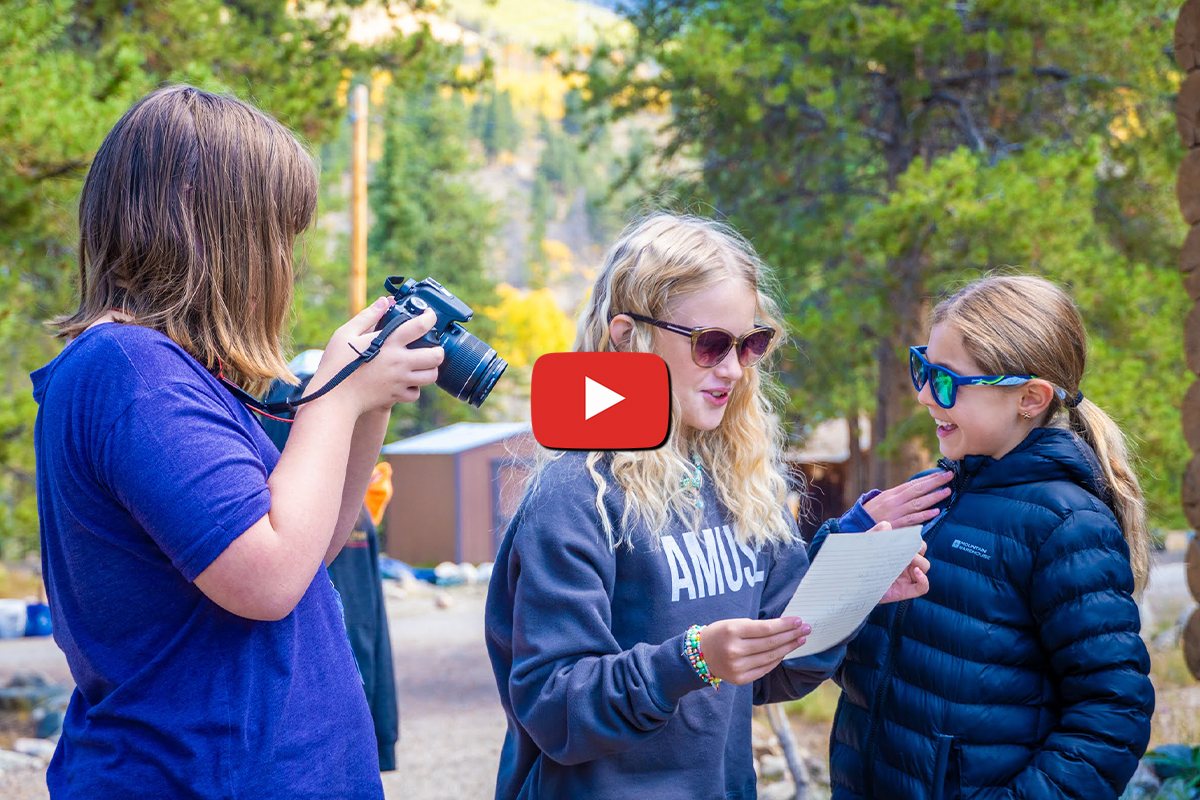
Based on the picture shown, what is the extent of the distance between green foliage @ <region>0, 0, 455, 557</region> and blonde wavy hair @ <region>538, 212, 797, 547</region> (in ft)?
8.90

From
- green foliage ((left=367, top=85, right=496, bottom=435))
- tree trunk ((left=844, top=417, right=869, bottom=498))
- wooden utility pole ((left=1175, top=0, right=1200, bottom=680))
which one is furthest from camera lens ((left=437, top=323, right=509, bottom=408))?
green foliage ((left=367, top=85, right=496, bottom=435))

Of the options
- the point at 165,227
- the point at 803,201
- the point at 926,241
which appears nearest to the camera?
the point at 165,227

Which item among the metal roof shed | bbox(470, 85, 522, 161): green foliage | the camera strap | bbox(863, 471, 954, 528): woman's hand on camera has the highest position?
bbox(470, 85, 522, 161): green foliage

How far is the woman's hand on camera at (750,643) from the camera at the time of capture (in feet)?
4.52

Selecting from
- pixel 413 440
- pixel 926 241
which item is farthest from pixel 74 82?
pixel 413 440

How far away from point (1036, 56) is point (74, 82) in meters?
8.66

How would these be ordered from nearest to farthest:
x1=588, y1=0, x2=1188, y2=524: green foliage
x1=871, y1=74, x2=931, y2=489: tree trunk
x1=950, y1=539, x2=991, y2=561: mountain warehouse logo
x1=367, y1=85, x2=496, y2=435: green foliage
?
1. x1=950, y1=539, x2=991, y2=561: mountain warehouse logo
2. x1=588, y1=0, x2=1188, y2=524: green foliage
3. x1=871, y1=74, x2=931, y2=489: tree trunk
4. x1=367, y1=85, x2=496, y2=435: green foliage

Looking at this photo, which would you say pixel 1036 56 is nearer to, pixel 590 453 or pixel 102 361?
pixel 590 453

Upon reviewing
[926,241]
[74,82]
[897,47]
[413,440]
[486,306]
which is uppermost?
[897,47]

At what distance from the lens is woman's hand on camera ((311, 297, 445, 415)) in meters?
1.40

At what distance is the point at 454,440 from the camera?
66.8 ft

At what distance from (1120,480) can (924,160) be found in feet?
24.7

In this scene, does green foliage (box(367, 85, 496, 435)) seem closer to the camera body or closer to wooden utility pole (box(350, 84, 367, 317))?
wooden utility pole (box(350, 84, 367, 317))

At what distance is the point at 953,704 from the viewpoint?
188 cm
